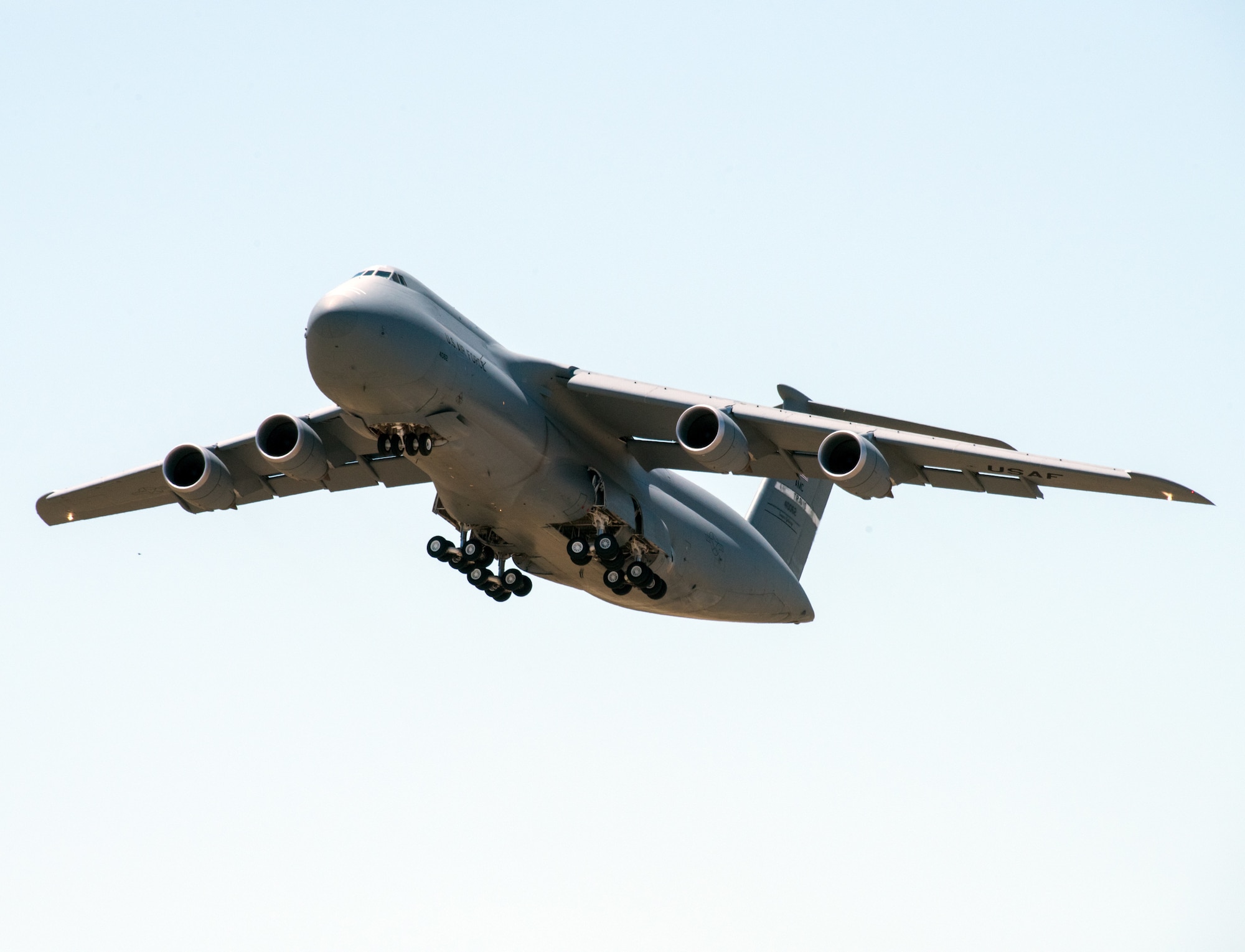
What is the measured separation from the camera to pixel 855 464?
55.7 ft

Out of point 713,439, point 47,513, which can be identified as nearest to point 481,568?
point 713,439

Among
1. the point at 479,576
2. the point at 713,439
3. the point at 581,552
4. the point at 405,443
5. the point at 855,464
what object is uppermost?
the point at 855,464

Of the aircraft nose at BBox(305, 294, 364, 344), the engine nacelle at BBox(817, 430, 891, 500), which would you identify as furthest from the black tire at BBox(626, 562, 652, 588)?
the aircraft nose at BBox(305, 294, 364, 344)

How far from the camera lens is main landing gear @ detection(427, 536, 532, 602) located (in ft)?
62.4

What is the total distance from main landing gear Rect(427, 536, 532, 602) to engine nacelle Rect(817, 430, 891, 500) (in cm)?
422

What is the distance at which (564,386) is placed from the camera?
18.3 metres

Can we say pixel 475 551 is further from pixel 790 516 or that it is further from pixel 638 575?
pixel 790 516

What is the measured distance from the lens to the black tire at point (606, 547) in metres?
18.3

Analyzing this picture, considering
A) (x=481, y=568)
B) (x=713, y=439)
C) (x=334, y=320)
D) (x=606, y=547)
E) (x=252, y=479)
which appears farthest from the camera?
(x=252, y=479)

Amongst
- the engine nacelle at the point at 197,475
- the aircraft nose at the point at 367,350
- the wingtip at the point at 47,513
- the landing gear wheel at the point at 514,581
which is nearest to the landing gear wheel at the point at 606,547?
the landing gear wheel at the point at 514,581

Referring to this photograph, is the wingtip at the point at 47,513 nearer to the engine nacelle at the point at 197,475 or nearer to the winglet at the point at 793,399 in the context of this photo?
the engine nacelle at the point at 197,475

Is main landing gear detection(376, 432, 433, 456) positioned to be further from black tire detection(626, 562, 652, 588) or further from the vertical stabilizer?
the vertical stabilizer

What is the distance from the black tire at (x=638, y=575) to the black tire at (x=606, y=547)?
0.43 m

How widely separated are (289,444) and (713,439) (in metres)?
5.00
